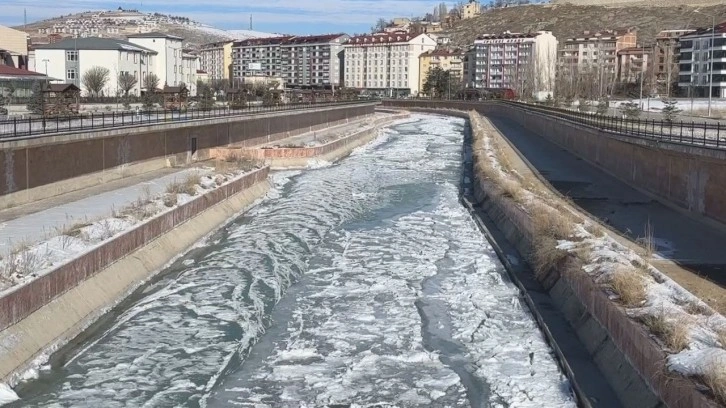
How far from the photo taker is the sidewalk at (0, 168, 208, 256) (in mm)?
20391

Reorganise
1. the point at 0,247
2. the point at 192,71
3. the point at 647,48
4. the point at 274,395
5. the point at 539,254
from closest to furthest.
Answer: the point at 274,395 → the point at 0,247 → the point at 539,254 → the point at 192,71 → the point at 647,48

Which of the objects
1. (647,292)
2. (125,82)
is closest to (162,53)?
(125,82)

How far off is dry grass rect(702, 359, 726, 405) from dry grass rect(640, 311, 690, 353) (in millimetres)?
929

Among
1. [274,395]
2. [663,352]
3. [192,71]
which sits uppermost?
Result: [192,71]

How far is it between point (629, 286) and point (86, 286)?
34.5 feet

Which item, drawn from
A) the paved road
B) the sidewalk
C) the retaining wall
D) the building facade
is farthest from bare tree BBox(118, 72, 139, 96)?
the building facade

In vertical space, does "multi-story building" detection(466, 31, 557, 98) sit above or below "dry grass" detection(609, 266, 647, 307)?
above

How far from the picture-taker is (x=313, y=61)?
7574 inches

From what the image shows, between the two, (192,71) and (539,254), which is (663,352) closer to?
(539,254)

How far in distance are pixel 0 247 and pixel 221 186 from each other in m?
13.4

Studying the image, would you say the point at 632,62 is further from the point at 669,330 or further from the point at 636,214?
the point at 669,330

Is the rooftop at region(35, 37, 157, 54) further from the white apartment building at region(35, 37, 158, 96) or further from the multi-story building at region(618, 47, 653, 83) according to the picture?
the multi-story building at region(618, 47, 653, 83)

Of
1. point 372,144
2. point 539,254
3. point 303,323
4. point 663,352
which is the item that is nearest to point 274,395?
point 303,323

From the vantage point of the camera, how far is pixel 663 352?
11.9m
